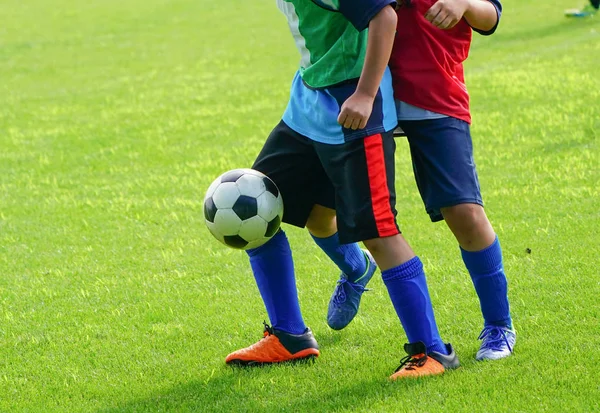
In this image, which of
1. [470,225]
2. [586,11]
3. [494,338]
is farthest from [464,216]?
[586,11]

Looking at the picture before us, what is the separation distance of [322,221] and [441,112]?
88 cm

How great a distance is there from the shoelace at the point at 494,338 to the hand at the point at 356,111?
3.72ft

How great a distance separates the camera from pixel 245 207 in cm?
403

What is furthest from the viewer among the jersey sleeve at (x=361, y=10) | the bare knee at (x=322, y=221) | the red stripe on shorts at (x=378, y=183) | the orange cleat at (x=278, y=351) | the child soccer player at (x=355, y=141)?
the bare knee at (x=322, y=221)

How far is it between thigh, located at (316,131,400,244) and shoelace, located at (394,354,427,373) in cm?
53

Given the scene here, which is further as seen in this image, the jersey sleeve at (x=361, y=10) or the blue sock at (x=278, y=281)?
the blue sock at (x=278, y=281)

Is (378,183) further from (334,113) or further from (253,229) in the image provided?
(253,229)

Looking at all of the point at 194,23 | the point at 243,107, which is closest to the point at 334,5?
the point at 243,107

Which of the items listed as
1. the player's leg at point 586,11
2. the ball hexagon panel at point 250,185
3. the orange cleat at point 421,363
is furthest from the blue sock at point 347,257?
the player's leg at point 586,11

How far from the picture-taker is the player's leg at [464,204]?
3.87 meters

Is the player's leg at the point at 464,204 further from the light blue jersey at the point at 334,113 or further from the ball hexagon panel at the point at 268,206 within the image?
the ball hexagon panel at the point at 268,206

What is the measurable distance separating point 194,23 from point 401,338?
16.2m

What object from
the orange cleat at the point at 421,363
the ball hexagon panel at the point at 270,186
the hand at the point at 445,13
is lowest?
the orange cleat at the point at 421,363

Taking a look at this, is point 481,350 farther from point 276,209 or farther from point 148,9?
point 148,9
